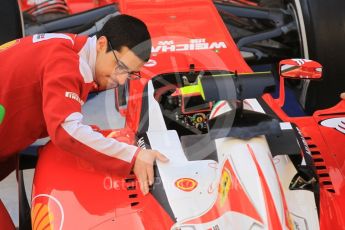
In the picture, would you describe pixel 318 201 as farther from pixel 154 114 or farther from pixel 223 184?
pixel 154 114

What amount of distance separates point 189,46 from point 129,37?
782mm

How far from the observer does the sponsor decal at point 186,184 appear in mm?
1566

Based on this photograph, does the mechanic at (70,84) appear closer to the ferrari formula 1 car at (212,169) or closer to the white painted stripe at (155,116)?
the ferrari formula 1 car at (212,169)

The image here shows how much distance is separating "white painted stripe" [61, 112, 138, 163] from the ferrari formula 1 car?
0.09 meters

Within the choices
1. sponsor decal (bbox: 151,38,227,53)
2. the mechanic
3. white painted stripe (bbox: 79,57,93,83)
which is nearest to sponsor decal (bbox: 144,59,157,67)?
sponsor decal (bbox: 151,38,227,53)

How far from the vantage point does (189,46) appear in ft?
7.88

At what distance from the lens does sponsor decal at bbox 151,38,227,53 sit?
2.37 m

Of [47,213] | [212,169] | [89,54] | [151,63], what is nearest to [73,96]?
[89,54]

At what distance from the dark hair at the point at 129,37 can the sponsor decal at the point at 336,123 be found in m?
0.67

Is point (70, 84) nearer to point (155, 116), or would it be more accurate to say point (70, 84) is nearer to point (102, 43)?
point (102, 43)

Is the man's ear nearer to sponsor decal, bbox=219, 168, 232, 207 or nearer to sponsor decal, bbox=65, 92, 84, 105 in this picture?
sponsor decal, bbox=65, 92, 84, 105

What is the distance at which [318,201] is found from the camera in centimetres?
155

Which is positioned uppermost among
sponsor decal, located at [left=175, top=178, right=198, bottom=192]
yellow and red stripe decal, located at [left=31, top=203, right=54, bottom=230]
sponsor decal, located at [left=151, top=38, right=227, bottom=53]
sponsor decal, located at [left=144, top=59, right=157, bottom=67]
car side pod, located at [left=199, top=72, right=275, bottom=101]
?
car side pod, located at [left=199, top=72, right=275, bottom=101]

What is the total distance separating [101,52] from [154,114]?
1.20 feet
